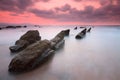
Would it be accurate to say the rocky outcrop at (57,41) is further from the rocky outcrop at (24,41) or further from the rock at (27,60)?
the rock at (27,60)

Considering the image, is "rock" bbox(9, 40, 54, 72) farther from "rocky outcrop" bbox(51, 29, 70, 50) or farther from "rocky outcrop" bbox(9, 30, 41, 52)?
"rocky outcrop" bbox(51, 29, 70, 50)

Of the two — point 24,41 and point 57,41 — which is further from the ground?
point 24,41

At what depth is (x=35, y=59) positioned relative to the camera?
8516 millimetres

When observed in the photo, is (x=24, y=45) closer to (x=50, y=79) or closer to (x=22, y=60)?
(x=22, y=60)

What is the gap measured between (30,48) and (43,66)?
123 cm

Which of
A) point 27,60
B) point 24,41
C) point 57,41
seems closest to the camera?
point 27,60

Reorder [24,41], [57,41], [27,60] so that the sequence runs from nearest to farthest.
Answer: [27,60] → [24,41] → [57,41]

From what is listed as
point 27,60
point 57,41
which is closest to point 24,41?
point 57,41

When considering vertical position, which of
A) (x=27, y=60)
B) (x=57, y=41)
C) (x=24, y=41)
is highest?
(x=27, y=60)

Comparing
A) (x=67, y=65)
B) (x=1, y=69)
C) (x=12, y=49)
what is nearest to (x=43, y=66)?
(x=67, y=65)

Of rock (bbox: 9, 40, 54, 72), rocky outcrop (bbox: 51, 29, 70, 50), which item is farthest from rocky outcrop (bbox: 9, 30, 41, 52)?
rock (bbox: 9, 40, 54, 72)

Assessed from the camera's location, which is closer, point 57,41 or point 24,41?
point 24,41

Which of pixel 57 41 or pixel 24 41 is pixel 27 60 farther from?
pixel 57 41

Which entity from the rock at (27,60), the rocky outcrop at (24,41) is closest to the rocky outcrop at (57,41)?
the rocky outcrop at (24,41)
